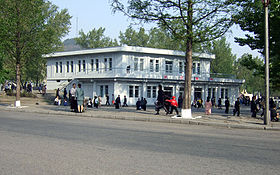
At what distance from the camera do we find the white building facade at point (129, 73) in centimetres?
4703

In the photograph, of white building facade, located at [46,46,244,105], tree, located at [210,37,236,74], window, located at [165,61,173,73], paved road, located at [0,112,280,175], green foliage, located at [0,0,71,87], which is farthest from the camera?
tree, located at [210,37,236,74]

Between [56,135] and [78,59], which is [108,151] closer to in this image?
[56,135]

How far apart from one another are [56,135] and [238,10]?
544 inches

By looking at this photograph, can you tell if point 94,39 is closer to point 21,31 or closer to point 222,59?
point 222,59

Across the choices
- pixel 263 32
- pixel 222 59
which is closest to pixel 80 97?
pixel 263 32

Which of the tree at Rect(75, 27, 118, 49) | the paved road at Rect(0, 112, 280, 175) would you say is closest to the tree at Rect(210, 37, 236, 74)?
the tree at Rect(75, 27, 118, 49)

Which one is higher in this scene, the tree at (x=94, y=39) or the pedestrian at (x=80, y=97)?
the tree at (x=94, y=39)

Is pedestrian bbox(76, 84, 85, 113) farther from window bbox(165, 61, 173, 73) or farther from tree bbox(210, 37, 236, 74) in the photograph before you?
tree bbox(210, 37, 236, 74)

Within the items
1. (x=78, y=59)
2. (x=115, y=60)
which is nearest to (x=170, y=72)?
(x=115, y=60)

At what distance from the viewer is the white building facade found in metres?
47.0

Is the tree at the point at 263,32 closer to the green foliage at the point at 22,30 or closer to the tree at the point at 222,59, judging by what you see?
the green foliage at the point at 22,30

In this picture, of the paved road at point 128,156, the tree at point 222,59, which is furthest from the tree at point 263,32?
the tree at point 222,59

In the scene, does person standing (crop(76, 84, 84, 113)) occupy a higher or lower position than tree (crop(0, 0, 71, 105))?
lower

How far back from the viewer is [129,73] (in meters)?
47.2
